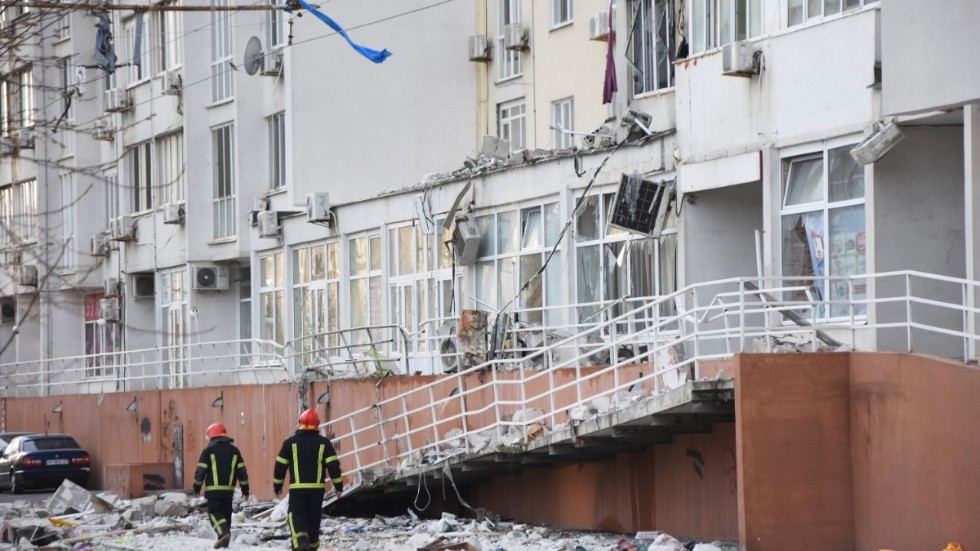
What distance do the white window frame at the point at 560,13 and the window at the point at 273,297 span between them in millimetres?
7847

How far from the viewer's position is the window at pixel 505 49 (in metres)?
34.7

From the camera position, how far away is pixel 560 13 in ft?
109

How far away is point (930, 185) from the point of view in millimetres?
19344

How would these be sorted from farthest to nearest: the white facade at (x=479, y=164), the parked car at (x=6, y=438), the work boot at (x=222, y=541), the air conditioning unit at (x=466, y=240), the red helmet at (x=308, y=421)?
the parked car at (x=6, y=438) → the air conditioning unit at (x=466, y=240) → the work boot at (x=222, y=541) → the white facade at (x=479, y=164) → the red helmet at (x=308, y=421)

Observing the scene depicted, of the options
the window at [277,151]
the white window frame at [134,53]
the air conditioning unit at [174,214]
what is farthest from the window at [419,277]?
the white window frame at [134,53]

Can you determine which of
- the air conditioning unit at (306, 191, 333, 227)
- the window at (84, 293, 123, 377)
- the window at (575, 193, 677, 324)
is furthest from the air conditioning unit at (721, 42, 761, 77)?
the window at (84, 293, 123, 377)

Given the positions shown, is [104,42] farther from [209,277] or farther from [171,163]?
[171,163]

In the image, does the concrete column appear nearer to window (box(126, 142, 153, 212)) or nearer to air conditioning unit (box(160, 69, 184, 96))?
air conditioning unit (box(160, 69, 184, 96))

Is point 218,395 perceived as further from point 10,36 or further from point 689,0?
point 10,36

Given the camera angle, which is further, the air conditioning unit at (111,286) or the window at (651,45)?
the air conditioning unit at (111,286)

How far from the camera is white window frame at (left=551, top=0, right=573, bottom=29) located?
32.8 meters

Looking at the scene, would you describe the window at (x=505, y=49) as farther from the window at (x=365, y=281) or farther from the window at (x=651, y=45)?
the window at (x=651, y=45)

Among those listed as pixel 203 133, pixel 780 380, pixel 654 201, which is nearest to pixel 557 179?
pixel 654 201

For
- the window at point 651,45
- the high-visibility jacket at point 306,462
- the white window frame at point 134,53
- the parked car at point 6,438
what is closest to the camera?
the high-visibility jacket at point 306,462
